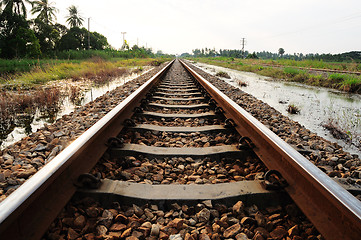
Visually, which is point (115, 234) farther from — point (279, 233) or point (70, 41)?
point (70, 41)

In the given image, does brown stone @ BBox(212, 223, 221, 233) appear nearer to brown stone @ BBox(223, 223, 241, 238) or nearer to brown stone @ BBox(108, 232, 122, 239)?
brown stone @ BBox(223, 223, 241, 238)

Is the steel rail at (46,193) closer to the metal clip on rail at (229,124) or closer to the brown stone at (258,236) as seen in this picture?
the brown stone at (258,236)

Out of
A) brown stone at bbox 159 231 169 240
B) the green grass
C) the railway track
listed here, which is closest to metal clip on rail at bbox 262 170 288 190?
the railway track

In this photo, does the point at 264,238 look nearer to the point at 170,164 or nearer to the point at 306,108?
the point at 170,164

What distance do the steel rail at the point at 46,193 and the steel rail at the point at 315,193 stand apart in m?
1.25

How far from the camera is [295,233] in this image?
1143 millimetres

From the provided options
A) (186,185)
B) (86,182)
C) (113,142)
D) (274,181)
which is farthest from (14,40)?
(274,181)

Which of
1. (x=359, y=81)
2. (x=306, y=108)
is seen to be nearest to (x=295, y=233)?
(x=306, y=108)

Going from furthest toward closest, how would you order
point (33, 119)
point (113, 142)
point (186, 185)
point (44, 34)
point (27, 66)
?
point (44, 34) → point (27, 66) → point (33, 119) → point (113, 142) → point (186, 185)

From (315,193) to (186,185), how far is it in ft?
2.36

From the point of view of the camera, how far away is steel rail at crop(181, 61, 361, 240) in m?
0.95

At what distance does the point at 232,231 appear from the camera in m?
1.16

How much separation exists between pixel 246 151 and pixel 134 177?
3.17 ft

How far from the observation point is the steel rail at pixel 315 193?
0.95m
